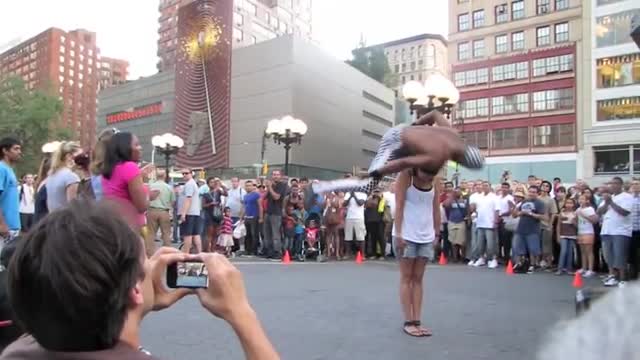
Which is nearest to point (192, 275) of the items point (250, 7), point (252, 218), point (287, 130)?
point (252, 218)

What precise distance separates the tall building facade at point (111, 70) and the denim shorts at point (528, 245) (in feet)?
519

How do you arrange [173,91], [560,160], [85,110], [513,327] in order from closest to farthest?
[513,327] < [560,160] < [173,91] < [85,110]

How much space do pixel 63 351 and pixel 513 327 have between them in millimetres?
5264

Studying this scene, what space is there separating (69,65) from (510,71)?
113 metres

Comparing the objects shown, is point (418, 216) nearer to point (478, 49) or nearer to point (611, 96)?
point (611, 96)

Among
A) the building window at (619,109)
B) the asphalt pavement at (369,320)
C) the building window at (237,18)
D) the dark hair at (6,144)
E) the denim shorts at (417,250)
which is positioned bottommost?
the asphalt pavement at (369,320)

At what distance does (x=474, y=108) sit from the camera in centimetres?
5781

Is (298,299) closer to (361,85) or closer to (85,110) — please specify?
(361,85)

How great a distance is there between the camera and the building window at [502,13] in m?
57.6

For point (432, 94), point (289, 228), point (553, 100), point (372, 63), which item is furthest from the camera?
point (372, 63)

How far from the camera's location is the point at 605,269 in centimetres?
1164

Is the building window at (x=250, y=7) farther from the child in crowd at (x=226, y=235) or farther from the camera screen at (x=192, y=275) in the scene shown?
the camera screen at (x=192, y=275)

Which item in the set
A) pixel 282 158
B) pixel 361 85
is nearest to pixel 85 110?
pixel 361 85

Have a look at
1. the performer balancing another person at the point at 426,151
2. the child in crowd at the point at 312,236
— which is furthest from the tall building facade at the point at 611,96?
the performer balancing another person at the point at 426,151
